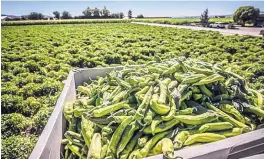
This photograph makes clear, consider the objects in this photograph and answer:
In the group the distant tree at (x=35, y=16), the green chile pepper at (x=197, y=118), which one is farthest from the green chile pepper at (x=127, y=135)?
the distant tree at (x=35, y=16)

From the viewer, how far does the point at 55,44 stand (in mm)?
17906

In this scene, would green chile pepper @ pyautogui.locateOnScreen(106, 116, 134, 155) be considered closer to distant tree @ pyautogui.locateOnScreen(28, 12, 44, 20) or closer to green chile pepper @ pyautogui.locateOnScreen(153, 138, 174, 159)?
green chile pepper @ pyautogui.locateOnScreen(153, 138, 174, 159)

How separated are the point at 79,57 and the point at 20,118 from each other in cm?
645

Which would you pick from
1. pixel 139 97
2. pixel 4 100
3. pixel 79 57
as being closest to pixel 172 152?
pixel 139 97

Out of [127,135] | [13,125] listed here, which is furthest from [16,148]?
[127,135]

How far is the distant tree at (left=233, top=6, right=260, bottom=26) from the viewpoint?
58781 millimetres

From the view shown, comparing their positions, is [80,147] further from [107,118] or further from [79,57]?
[79,57]

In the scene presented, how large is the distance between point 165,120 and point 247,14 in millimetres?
67131

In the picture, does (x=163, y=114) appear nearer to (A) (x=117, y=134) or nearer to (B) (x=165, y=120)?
(B) (x=165, y=120)

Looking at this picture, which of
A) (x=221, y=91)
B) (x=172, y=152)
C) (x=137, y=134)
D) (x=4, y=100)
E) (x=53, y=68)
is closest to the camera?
(x=172, y=152)

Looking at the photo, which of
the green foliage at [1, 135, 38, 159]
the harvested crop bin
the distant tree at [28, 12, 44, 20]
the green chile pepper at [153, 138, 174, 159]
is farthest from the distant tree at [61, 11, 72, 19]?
the green chile pepper at [153, 138, 174, 159]

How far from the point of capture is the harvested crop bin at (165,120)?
2.37 metres

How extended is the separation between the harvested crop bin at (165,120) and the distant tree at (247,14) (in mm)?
65638

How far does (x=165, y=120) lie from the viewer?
2549 mm
